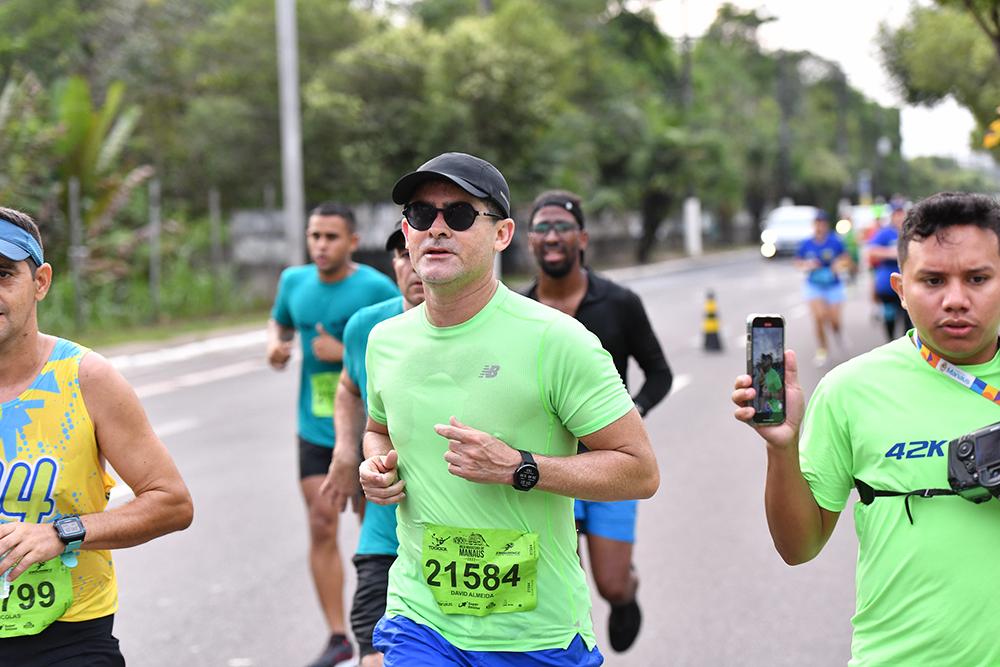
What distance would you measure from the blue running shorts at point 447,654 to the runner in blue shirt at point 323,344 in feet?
7.76

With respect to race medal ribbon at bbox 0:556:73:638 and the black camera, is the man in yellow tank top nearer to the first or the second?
race medal ribbon at bbox 0:556:73:638

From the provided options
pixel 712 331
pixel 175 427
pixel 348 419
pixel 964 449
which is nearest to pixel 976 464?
pixel 964 449

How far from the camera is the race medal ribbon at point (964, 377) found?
2.81 meters

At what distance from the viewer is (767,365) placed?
9.09ft

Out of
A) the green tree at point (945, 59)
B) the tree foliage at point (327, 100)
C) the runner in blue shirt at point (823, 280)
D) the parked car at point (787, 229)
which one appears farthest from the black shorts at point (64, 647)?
the parked car at point (787, 229)

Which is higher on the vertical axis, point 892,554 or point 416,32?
point 416,32

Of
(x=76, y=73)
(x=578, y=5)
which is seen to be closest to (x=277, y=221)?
(x=76, y=73)

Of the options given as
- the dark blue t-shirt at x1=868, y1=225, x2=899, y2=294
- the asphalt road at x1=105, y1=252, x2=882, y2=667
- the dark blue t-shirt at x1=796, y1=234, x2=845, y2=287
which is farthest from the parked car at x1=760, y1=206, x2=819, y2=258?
the asphalt road at x1=105, y1=252, x2=882, y2=667

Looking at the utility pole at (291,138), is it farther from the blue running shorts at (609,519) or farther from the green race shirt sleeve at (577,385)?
the green race shirt sleeve at (577,385)

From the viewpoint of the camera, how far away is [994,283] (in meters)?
2.81

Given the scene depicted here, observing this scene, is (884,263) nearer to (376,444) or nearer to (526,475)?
(376,444)

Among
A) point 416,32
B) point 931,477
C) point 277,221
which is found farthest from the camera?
point 416,32

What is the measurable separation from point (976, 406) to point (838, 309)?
13390 millimetres

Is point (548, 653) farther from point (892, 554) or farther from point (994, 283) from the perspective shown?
point (994, 283)
